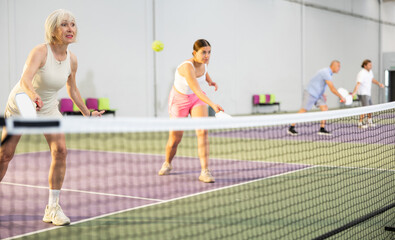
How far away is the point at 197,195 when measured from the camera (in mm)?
4746

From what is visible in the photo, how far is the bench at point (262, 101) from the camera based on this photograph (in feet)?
62.5

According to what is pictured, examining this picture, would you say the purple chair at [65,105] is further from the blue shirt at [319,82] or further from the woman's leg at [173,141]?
the woman's leg at [173,141]

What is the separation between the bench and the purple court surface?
1141 cm

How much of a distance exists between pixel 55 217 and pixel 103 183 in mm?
1965

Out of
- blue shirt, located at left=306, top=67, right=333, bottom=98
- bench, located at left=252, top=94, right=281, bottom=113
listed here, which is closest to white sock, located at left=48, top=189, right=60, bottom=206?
blue shirt, located at left=306, top=67, right=333, bottom=98

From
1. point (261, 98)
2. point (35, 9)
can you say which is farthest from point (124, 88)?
point (261, 98)

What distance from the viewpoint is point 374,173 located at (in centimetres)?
572

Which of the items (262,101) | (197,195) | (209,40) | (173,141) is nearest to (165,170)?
(173,141)

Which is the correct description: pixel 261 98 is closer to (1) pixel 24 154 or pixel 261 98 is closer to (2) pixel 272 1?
(2) pixel 272 1

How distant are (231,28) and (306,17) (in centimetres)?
495

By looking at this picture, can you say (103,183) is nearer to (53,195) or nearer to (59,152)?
(53,195)

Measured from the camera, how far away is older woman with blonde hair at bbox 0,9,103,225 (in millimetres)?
3408

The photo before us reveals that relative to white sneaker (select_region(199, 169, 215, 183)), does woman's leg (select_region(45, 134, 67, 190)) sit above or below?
above

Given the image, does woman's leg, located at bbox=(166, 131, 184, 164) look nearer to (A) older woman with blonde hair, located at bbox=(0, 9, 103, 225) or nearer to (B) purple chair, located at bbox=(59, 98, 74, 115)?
(A) older woman with blonde hair, located at bbox=(0, 9, 103, 225)
